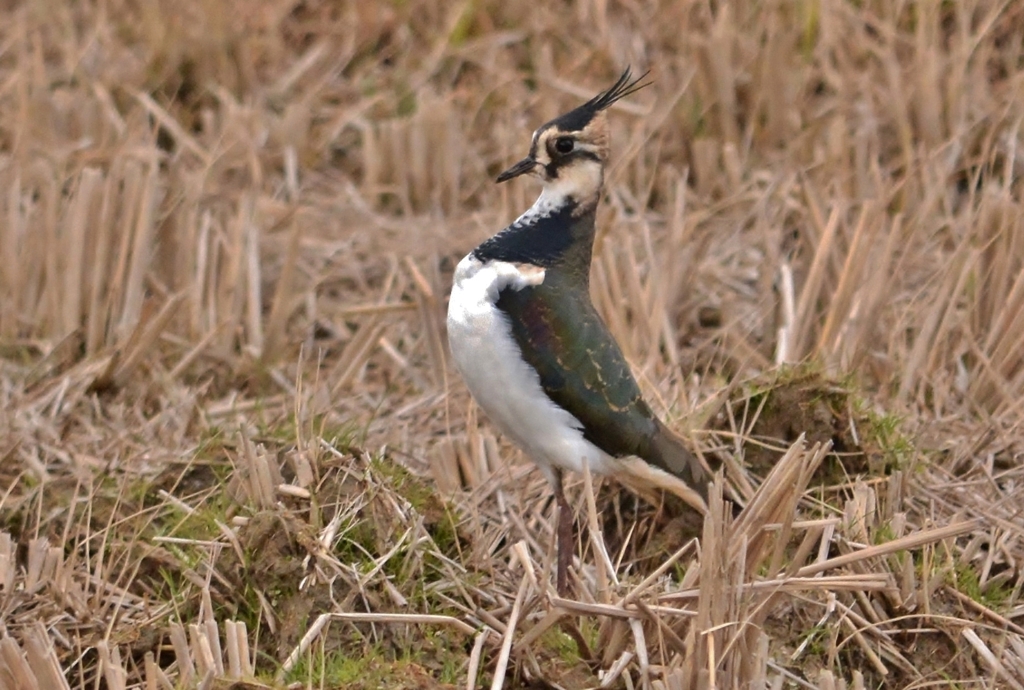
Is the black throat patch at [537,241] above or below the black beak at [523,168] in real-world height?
below

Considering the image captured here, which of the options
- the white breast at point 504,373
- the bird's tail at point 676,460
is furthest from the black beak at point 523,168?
the bird's tail at point 676,460

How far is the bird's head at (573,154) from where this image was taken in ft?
13.2

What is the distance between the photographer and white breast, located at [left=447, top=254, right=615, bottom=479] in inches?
153

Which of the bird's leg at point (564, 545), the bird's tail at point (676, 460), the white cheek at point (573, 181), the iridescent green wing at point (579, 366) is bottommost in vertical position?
the bird's leg at point (564, 545)

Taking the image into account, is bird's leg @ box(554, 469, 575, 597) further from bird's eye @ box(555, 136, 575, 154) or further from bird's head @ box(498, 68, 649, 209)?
bird's eye @ box(555, 136, 575, 154)

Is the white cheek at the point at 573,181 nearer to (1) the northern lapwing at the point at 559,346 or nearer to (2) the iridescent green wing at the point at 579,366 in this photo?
(1) the northern lapwing at the point at 559,346

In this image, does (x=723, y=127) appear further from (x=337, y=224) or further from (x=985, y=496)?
(x=985, y=496)

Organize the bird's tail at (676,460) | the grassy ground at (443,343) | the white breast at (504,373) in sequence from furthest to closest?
the bird's tail at (676,460) < the white breast at (504,373) < the grassy ground at (443,343)

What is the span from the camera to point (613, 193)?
6309mm

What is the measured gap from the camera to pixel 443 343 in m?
5.63

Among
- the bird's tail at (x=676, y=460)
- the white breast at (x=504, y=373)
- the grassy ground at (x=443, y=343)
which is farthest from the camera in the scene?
the bird's tail at (x=676, y=460)

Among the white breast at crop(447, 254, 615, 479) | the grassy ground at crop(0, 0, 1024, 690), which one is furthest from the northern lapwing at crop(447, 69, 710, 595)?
the grassy ground at crop(0, 0, 1024, 690)

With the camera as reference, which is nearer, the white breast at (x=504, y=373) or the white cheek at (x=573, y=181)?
the white breast at (x=504, y=373)

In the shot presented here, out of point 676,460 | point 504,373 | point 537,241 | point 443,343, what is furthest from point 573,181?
point 443,343
